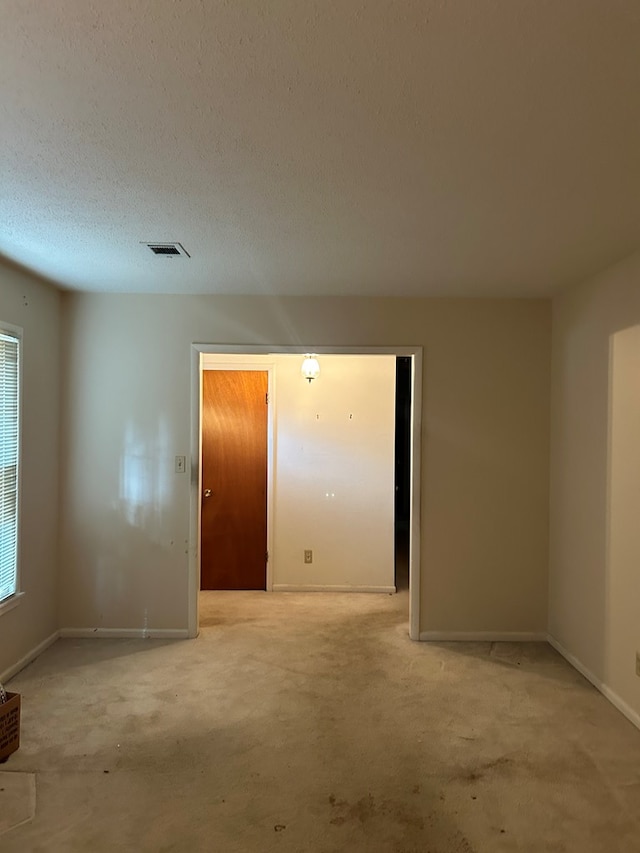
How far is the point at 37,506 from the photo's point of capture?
3.41 meters

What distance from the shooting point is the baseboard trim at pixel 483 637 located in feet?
12.1

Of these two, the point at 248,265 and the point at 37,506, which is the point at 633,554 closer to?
the point at 248,265

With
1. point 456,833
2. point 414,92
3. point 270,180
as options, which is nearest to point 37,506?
point 270,180

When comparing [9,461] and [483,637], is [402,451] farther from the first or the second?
[9,461]

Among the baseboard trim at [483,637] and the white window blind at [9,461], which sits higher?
the white window blind at [9,461]

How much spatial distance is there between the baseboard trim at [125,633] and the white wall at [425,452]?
36mm

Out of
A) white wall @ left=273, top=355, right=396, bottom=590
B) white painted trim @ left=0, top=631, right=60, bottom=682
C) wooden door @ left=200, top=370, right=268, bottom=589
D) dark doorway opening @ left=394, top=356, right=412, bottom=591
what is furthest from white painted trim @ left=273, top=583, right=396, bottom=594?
white painted trim @ left=0, top=631, right=60, bottom=682

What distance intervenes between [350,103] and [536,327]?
2.64 m

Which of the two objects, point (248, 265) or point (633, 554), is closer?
point (633, 554)

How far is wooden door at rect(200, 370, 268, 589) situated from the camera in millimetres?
4891

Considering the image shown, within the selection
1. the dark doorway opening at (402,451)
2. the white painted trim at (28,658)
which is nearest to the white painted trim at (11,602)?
the white painted trim at (28,658)

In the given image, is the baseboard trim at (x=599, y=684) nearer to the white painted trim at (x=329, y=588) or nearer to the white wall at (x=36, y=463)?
the white painted trim at (x=329, y=588)

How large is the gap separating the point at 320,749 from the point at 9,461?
7.47 ft

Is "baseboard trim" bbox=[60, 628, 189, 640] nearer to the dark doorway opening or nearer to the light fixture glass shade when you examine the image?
the light fixture glass shade
